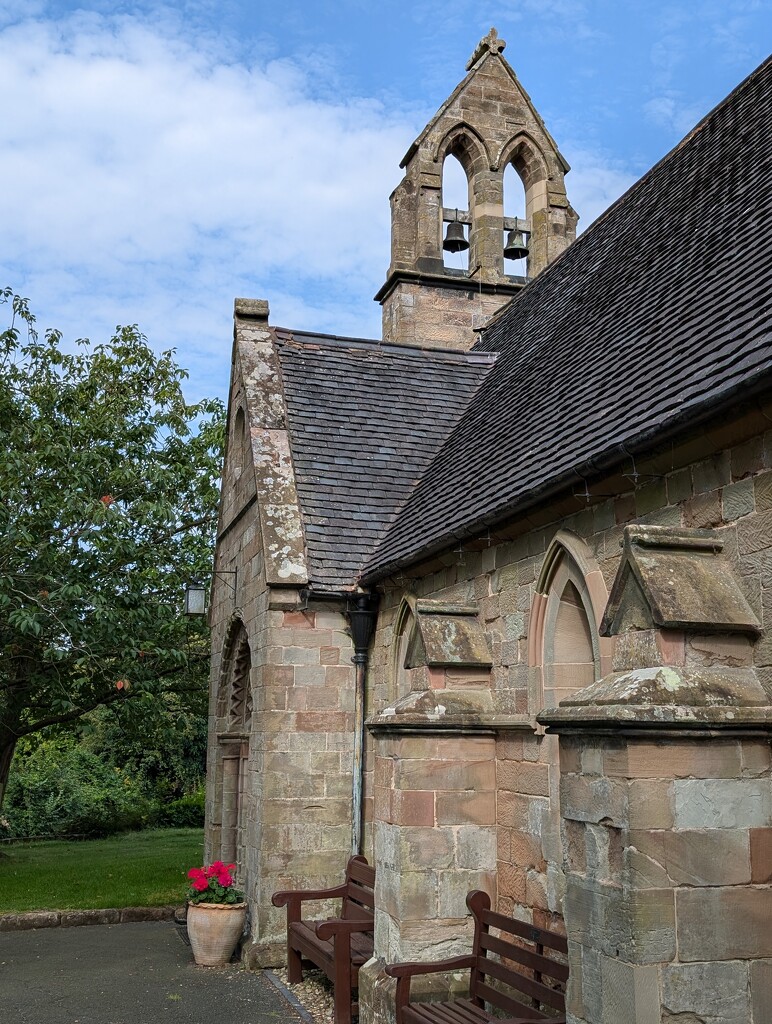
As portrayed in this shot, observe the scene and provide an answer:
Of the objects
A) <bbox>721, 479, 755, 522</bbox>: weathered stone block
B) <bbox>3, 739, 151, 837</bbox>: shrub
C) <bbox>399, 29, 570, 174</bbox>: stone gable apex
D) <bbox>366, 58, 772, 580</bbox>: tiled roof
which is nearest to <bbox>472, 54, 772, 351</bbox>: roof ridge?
<bbox>366, 58, 772, 580</bbox>: tiled roof

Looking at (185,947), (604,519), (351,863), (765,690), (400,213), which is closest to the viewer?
(765,690)

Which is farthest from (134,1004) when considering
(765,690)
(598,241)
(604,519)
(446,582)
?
(598,241)

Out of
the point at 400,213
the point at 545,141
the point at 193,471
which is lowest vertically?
the point at 193,471

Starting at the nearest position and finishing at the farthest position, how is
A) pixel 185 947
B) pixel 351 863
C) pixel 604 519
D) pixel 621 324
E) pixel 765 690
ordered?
1. pixel 765 690
2. pixel 604 519
3. pixel 621 324
4. pixel 351 863
5. pixel 185 947

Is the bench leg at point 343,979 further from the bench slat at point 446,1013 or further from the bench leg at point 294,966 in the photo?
the bench leg at point 294,966

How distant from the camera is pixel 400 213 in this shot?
17.5m

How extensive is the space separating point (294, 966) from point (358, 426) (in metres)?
5.90

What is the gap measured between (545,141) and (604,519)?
13.9 metres

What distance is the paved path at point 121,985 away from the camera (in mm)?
8203

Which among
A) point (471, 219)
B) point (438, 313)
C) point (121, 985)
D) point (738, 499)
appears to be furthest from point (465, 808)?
point (471, 219)

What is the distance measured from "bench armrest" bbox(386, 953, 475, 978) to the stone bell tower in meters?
12.3

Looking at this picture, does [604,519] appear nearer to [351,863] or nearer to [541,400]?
[541,400]

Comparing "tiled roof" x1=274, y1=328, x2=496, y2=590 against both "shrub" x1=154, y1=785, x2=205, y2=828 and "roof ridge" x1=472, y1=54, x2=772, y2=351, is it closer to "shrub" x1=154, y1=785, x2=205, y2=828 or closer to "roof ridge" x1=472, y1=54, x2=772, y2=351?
"roof ridge" x1=472, y1=54, x2=772, y2=351

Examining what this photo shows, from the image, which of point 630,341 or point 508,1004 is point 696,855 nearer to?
point 508,1004
